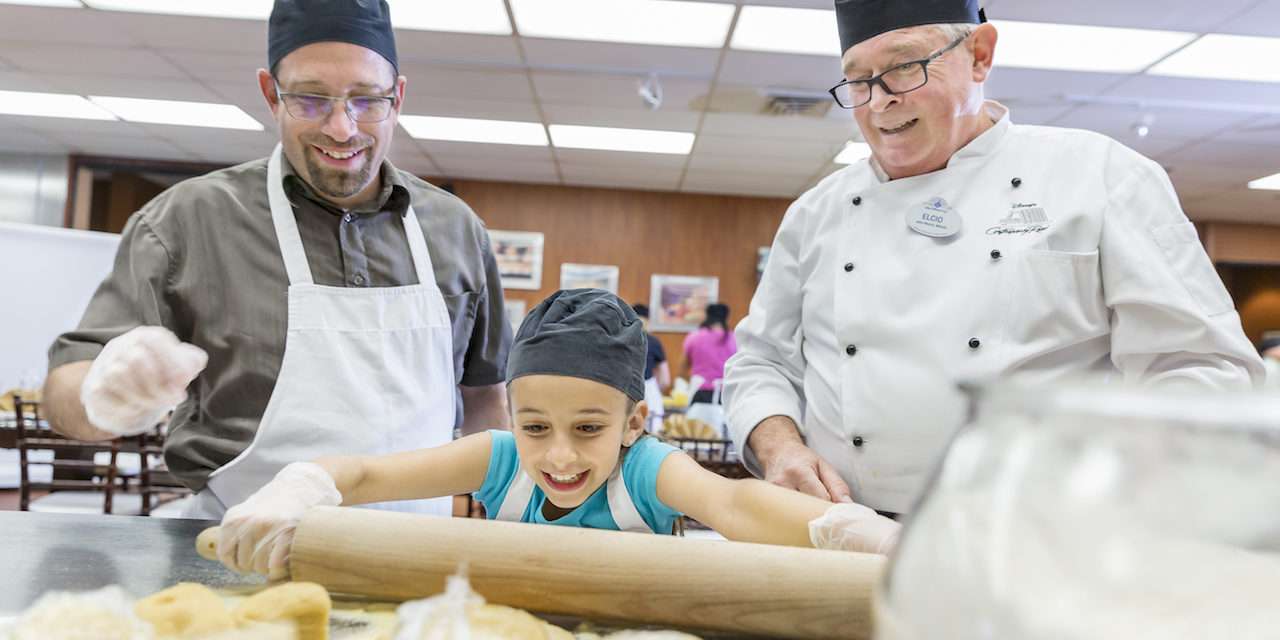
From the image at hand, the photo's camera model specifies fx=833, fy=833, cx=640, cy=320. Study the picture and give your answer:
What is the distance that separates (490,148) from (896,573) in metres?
7.15

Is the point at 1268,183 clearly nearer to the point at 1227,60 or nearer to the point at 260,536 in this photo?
the point at 1227,60

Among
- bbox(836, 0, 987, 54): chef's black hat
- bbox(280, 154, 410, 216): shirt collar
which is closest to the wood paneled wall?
bbox(280, 154, 410, 216): shirt collar

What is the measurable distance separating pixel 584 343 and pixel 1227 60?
15.2ft

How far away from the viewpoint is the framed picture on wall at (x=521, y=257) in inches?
342

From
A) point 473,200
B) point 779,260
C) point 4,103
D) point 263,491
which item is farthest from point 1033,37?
point 4,103

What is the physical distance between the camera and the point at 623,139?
262 inches

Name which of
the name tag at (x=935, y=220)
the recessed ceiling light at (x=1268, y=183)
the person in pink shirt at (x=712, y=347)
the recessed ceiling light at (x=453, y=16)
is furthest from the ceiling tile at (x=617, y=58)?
the recessed ceiling light at (x=1268, y=183)

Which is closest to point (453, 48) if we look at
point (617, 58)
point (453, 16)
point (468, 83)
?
point (453, 16)

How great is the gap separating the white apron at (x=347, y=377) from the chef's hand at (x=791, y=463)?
0.63 meters

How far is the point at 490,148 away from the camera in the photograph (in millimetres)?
7156

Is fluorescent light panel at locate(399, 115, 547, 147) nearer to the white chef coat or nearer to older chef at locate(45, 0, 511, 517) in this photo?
older chef at locate(45, 0, 511, 517)

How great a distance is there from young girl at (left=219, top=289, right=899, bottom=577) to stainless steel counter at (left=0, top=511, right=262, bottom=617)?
0.42 ft

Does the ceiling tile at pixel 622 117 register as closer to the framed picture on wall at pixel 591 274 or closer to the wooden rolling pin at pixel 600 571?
the framed picture on wall at pixel 591 274

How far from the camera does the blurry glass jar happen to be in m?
0.27
